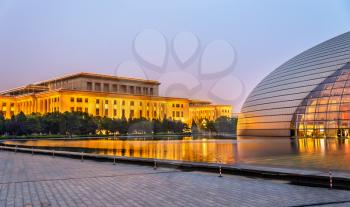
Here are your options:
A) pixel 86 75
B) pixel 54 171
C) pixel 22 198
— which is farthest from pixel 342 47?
pixel 86 75

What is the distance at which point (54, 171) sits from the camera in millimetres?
15266

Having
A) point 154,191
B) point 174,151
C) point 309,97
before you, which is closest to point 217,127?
point 309,97

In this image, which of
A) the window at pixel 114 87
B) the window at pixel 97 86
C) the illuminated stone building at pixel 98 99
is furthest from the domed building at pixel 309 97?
A: the window at pixel 114 87

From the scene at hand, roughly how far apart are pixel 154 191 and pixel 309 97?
4313 cm

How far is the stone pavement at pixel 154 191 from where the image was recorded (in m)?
8.84

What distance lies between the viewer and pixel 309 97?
49.4 metres

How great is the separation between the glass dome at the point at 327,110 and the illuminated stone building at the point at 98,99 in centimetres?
8633

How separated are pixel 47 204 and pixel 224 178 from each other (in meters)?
6.21

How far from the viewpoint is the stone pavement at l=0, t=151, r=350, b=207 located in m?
8.84

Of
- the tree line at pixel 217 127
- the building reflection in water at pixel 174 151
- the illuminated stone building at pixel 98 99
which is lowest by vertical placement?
the building reflection in water at pixel 174 151

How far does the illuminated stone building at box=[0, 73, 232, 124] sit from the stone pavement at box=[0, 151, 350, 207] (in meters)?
111

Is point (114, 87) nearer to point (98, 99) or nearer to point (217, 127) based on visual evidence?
point (98, 99)

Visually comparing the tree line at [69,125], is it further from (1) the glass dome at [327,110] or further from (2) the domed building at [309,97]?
(1) the glass dome at [327,110]

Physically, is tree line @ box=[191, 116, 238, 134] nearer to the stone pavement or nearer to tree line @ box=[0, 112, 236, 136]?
tree line @ box=[0, 112, 236, 136]
